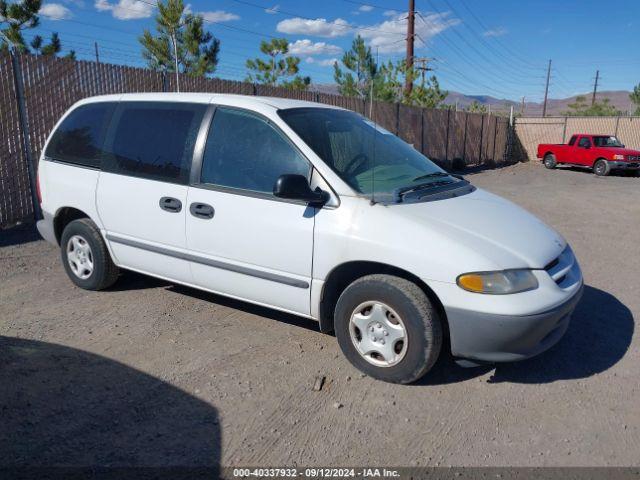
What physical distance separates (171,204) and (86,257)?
54.5 inches

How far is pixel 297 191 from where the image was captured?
3.39 meters

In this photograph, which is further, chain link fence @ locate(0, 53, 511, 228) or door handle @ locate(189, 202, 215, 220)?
chain link fence @ locate(0, 53, 511, 228)

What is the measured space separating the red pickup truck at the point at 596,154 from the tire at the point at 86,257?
19.9 meters

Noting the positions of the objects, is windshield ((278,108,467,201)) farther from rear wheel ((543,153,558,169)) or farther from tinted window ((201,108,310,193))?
rear wheel ((543,153,558,169))

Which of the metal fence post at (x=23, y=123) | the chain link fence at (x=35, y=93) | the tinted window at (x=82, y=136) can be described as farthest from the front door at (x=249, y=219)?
the metal fence post at (x=23, y=123)


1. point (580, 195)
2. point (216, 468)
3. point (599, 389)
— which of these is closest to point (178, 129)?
point (216, 468)

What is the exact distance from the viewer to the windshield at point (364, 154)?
12.1 feet

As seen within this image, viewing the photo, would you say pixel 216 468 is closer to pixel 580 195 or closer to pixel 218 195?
pixel 218 195

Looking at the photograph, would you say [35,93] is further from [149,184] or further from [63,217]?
[149,184]

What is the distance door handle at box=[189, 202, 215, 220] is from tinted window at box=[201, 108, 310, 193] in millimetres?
193

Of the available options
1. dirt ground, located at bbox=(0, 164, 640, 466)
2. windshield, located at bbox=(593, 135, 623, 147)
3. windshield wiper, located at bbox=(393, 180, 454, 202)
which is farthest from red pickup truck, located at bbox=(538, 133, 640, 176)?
windshield wiper, located at bbox=(393, 180, 454, 202)

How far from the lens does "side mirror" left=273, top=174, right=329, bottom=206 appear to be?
132 inches

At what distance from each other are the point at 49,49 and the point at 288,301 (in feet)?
59.6

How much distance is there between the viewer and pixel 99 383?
3393 mm
